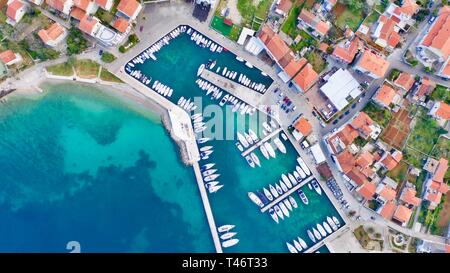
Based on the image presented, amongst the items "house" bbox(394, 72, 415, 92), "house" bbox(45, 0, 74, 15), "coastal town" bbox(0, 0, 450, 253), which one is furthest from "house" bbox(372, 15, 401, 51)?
"house" bbox(45, 0, 74, 15)

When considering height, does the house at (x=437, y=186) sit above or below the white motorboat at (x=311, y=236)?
above

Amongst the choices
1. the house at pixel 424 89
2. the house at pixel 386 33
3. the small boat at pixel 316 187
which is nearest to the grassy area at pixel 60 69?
the small boat at pixel 316 187

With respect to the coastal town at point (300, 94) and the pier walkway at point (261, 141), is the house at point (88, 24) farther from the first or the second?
the pier walkway at point (261, 141)

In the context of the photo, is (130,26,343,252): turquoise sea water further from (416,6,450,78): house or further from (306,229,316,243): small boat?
(416,6,450,78): house

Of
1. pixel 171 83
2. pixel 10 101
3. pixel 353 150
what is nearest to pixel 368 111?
pixel 353 150

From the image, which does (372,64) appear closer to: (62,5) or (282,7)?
(282,7)
